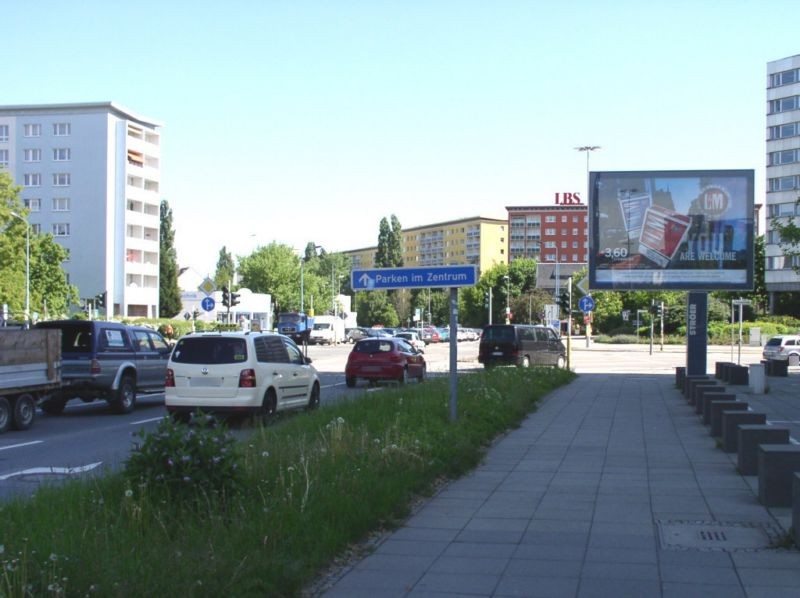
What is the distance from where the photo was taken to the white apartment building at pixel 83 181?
82.8 m

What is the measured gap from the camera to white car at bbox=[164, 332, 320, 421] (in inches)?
607

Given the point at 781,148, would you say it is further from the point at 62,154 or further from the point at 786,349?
the point at 62,154

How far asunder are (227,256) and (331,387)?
151 meters

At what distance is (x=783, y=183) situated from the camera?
90250 millimetres

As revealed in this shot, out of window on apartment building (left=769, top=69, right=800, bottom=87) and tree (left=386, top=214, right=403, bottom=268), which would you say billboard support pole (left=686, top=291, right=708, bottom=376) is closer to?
window on apartment building (left=769, top=69, right=800, bottom=87)

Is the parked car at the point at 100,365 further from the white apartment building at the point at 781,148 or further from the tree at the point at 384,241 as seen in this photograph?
the tree at the point at 384,241

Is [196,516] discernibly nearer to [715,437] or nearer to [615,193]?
[715,437]

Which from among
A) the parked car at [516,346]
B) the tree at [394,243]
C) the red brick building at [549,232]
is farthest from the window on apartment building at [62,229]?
the red brick building at [549,232]

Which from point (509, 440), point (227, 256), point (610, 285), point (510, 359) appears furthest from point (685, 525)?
point (227, 256)

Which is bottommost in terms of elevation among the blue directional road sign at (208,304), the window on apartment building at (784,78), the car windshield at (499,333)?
the car windshield at (499,333)

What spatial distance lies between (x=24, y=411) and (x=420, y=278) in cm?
779

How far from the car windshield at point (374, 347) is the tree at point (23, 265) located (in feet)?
102

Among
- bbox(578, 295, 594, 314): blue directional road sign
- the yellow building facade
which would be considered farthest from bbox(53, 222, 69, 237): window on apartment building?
the yellow building facade

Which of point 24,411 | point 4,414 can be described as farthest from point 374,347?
point 4,414
